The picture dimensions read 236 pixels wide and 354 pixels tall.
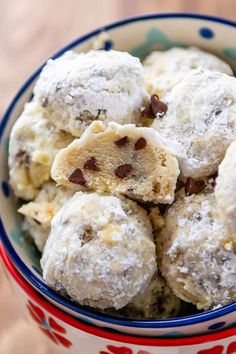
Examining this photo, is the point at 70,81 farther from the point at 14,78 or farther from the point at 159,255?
the point at 14,78

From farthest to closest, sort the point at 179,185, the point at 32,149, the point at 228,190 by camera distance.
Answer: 1. the point at 32,149
2. the point at 179,185
3. the point at 228,190

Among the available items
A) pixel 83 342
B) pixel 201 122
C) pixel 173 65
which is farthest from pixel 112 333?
pixel 173 65

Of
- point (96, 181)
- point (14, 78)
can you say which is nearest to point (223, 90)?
point (96, 181)

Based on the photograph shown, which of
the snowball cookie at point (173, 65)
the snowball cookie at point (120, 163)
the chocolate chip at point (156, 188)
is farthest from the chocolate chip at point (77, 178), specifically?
the snowball cookie at point (173, 65)

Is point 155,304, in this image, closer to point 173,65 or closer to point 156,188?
point 156,188

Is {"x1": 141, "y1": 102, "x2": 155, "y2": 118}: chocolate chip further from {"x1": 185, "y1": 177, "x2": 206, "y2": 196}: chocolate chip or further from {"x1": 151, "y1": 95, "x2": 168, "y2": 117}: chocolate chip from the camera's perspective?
Answer: {"x1": 185, "y1": 177, "x2": 206, "y2": 196}: chocolate chip

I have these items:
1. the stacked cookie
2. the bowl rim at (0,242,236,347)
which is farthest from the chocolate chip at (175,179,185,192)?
the bowl rim at (0,242,236,347)
